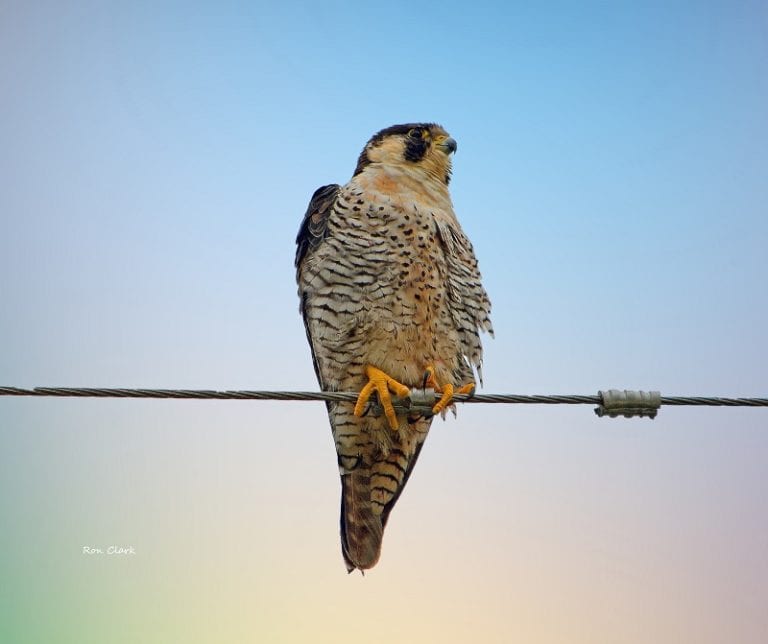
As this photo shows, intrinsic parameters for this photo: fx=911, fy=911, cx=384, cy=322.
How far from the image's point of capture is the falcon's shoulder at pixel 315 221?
536 cm

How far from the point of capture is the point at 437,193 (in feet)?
18.5

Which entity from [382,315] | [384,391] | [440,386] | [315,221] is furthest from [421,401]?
[315,221]

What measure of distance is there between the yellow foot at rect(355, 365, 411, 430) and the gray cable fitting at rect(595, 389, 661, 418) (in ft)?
4.61

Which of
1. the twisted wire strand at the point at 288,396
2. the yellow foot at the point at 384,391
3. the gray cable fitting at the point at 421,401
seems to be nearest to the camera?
the twisted wire strand at the point at 288,396

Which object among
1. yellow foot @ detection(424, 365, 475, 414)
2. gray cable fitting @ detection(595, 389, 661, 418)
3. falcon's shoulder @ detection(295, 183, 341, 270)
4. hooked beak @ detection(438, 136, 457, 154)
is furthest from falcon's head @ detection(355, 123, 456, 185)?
gray cable fitting @ detection(595, 389, 661, 418)

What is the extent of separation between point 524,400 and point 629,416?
0.52 metres

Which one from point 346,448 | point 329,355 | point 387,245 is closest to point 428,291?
point 387,245

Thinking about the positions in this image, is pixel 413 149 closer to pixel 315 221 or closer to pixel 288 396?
pixel 315 221

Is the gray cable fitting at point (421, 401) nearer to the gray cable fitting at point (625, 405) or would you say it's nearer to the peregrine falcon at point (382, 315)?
the peregrine falcon at point (382, 315)

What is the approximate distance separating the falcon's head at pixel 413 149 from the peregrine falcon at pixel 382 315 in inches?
5.7

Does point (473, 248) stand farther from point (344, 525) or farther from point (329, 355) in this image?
point (344, 525)

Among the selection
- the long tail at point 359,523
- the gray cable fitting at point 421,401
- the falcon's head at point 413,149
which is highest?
the falcon's head at point 413,149

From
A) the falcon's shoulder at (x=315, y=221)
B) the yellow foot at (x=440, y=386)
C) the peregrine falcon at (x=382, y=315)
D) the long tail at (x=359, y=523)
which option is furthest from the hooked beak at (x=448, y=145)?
the long tail at (x=359, y=523)

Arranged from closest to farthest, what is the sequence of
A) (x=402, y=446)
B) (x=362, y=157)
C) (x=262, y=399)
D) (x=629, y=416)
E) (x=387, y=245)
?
Answer: (x=262, y=399)
(x=629, y=416)
(x=387, y=245)
(x=402, y=446)
(x=362, y=157)
